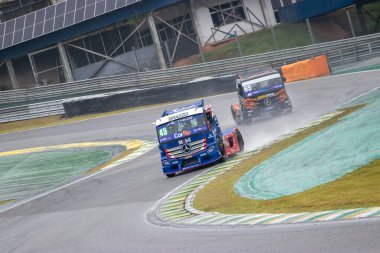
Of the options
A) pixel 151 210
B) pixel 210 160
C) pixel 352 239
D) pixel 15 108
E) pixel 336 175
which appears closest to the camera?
pixel 352 239

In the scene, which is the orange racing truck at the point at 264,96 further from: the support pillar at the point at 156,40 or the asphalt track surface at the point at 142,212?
the support pillar at the point at 156,40

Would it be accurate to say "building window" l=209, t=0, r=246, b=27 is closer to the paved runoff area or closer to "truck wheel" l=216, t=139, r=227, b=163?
the paved runoff area

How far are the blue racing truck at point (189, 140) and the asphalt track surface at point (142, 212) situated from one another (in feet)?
1.51

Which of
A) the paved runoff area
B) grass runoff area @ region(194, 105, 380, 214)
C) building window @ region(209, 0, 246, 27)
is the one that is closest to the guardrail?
building window @ region(209, 0, 246, 27)

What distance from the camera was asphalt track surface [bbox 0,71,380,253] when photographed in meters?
12.2

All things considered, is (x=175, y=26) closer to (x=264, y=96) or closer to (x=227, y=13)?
(x=227, y=13)

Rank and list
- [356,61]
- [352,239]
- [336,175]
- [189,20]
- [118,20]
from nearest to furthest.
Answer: [352,239] < [336,175] < [356,61] < [118,20] < [189,20]

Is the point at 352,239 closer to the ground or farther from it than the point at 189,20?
closer to the ground

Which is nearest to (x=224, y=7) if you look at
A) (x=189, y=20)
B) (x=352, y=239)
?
(x=189, y=20)

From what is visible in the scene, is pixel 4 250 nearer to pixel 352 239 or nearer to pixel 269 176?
pixel 269 176

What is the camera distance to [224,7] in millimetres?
61531

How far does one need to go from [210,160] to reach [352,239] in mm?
14161

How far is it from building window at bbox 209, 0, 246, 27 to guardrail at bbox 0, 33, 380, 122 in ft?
32.7

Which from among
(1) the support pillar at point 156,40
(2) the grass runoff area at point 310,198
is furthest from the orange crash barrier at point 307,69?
(2) the grass runoff area at point 310,198
